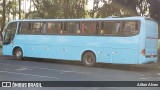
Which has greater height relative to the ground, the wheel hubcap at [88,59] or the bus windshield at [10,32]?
the bus windshield at [10,32]

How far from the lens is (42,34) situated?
75.6ft

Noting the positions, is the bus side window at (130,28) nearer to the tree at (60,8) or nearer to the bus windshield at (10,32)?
the bus windshield at (10,32)

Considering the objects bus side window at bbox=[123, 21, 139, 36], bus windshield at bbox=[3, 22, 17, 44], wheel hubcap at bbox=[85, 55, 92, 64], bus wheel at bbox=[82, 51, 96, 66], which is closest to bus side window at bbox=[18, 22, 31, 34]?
→ bus windshield at bbox=[3, 22, 17, 44]

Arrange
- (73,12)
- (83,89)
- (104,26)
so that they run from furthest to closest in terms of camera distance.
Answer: (73,12) < (104,26) < (83,89)

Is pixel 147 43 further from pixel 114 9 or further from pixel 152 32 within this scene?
pixel 114 9

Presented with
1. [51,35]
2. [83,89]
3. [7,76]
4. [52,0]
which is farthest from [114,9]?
[83,89]

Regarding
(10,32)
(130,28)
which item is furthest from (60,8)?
(130,28)

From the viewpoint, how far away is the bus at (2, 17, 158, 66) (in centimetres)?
1892

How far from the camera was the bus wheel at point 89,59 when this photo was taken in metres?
20.7

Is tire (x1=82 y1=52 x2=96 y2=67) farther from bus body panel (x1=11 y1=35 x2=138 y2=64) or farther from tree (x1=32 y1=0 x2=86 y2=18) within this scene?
tree (x1=32 y1=0 x2=86 y2=18)

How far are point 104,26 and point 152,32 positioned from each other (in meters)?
2.74

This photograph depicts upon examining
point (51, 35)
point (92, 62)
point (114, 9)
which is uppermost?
point (114, 9)

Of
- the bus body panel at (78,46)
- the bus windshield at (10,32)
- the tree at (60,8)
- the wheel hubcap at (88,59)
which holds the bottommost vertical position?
the wheel hubcap at (88,59)

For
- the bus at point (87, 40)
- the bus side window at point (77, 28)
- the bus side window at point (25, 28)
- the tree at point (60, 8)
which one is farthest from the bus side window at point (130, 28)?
the tree at point (60, 8)
